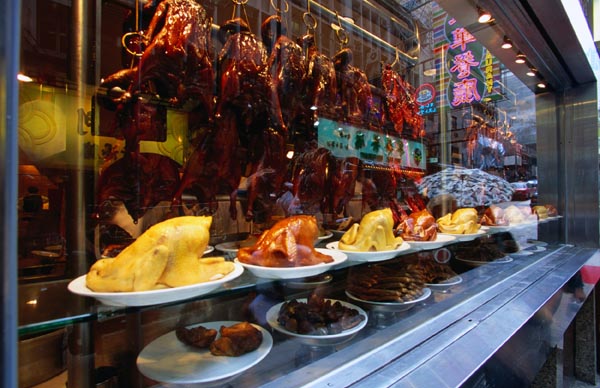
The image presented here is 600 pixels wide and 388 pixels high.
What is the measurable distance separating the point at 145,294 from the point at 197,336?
0.42 metres

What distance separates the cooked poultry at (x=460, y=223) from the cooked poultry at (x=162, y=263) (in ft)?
4.30

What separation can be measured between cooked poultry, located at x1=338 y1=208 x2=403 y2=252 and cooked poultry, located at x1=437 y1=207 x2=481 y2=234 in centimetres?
61

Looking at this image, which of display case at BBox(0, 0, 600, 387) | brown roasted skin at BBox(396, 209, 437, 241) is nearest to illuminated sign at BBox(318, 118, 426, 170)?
display case at BBox(0, 0, 600, 387)

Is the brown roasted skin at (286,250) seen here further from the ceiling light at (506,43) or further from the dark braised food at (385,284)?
the ceiling light at (506,43)

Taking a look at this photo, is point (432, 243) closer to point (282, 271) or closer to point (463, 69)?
point (282, 271)

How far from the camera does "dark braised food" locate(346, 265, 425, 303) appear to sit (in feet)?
4.23

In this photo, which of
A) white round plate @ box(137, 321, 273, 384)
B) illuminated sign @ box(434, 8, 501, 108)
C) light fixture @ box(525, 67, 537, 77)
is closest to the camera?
white round plate @ box(137, 321, 273, 384)

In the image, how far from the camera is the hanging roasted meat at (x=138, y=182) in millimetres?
1000

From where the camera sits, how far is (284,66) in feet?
4.10

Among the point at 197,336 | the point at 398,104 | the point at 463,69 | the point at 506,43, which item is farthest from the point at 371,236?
the point at 463,69

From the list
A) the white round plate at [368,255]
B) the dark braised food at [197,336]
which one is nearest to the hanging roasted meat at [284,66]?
the white round plate at [368,255]

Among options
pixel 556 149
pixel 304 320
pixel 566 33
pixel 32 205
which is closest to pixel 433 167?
pixel 566 33

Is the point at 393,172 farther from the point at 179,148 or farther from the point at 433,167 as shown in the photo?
the point at 179,148

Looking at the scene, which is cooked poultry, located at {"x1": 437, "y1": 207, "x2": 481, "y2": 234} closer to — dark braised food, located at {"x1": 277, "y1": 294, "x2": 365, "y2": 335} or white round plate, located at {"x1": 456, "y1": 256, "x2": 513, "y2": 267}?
white round plate, located at {"x1": 456, "y1": 256, "x2": 513, "y2": 267}
